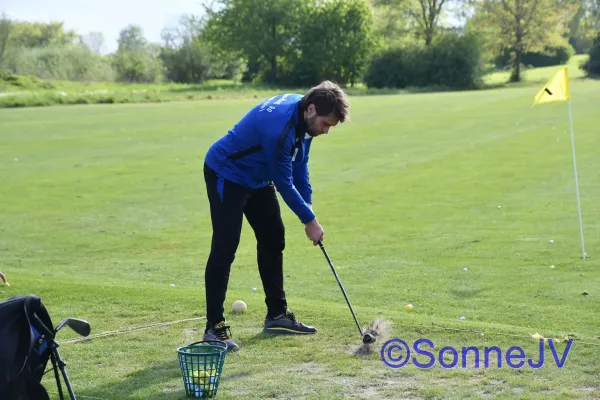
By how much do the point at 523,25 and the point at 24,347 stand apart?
77382 millimetres

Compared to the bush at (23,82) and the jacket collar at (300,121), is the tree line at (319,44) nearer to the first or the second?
the bush at (23,82)

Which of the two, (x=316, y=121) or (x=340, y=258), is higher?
(x=316, y=121)

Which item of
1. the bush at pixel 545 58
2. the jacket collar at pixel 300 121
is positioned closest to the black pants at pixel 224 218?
the jacket collar at pixel 300 121

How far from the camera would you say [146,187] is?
1727cm

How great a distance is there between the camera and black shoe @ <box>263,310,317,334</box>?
6.50m

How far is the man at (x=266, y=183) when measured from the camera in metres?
5.79

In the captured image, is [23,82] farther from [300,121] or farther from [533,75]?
[300,121]

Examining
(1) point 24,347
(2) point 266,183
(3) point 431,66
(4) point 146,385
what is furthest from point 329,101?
(3) point 431,66

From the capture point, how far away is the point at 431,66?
229 ft

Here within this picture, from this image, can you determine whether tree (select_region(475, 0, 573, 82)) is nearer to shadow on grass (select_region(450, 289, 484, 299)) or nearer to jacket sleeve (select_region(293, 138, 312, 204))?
shadow on grass (select_region(450, 289, 484, 299))

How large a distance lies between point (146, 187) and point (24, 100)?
30.5 metres

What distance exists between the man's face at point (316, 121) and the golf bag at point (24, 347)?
7.67 ft

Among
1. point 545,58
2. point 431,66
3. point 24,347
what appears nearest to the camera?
point 24,347

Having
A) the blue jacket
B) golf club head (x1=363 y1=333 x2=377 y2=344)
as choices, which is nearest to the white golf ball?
the blue jacket
